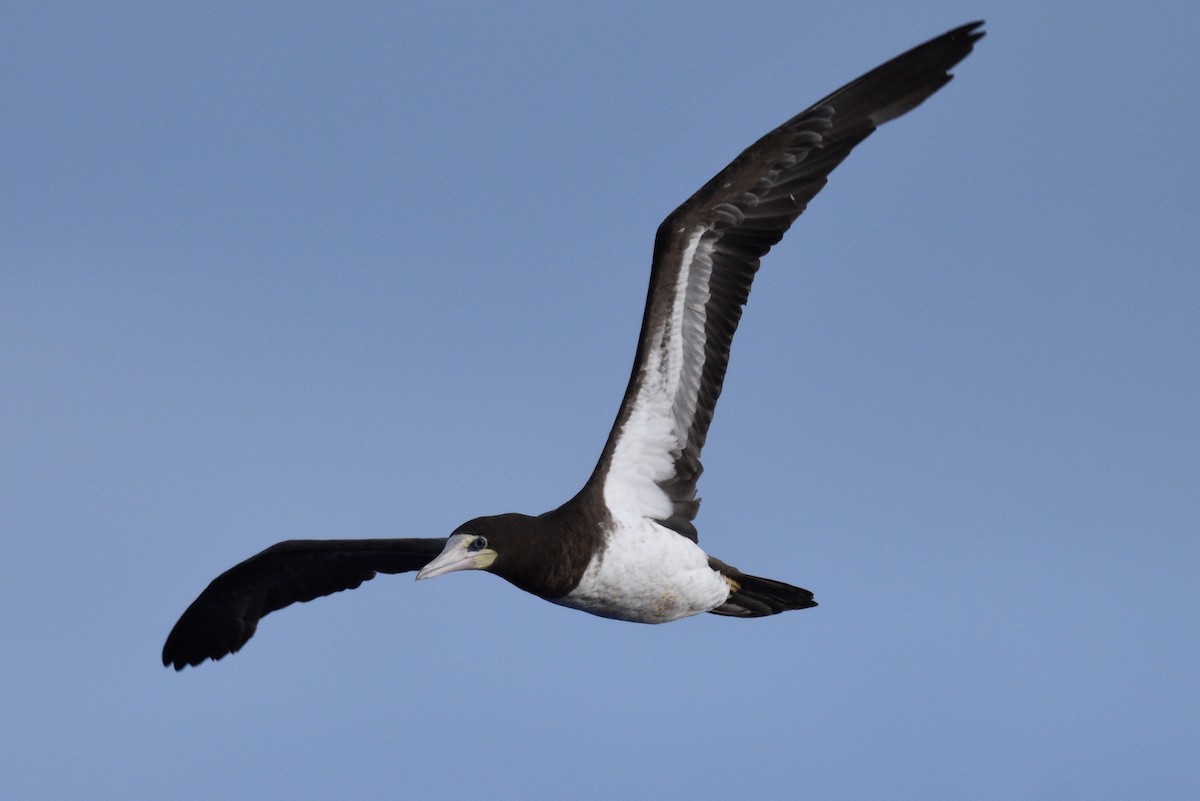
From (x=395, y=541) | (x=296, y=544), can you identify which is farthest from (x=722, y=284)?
(x=296, y=544)

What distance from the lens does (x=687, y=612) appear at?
40.3ft

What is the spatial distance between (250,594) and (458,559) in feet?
15.4

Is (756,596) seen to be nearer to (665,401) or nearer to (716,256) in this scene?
(665,401)

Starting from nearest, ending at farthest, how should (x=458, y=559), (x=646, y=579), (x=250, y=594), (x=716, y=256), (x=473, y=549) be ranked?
(x=458, y=559) → (x=473, y=549) → (x=646, y=579) → (x=716, y=256) → (x=250, y=594)

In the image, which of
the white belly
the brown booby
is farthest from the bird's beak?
the white belly

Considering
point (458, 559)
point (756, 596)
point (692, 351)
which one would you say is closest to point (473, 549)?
point (458, 559)

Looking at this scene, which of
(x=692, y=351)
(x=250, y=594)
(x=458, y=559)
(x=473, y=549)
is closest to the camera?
(x=458, y=559)

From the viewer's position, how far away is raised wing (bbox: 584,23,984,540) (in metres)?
12.0

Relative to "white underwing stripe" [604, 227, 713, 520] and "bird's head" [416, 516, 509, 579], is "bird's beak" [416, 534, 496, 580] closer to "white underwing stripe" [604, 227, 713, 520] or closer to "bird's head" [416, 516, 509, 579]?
"bird's head" [416, 516, 509, 579]

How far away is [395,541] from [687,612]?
290 cm

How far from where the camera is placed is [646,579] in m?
11.7

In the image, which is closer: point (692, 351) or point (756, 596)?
point (692, 351)

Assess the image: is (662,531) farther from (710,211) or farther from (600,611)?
(710,211)

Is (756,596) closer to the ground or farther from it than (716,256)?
closer to the ground
